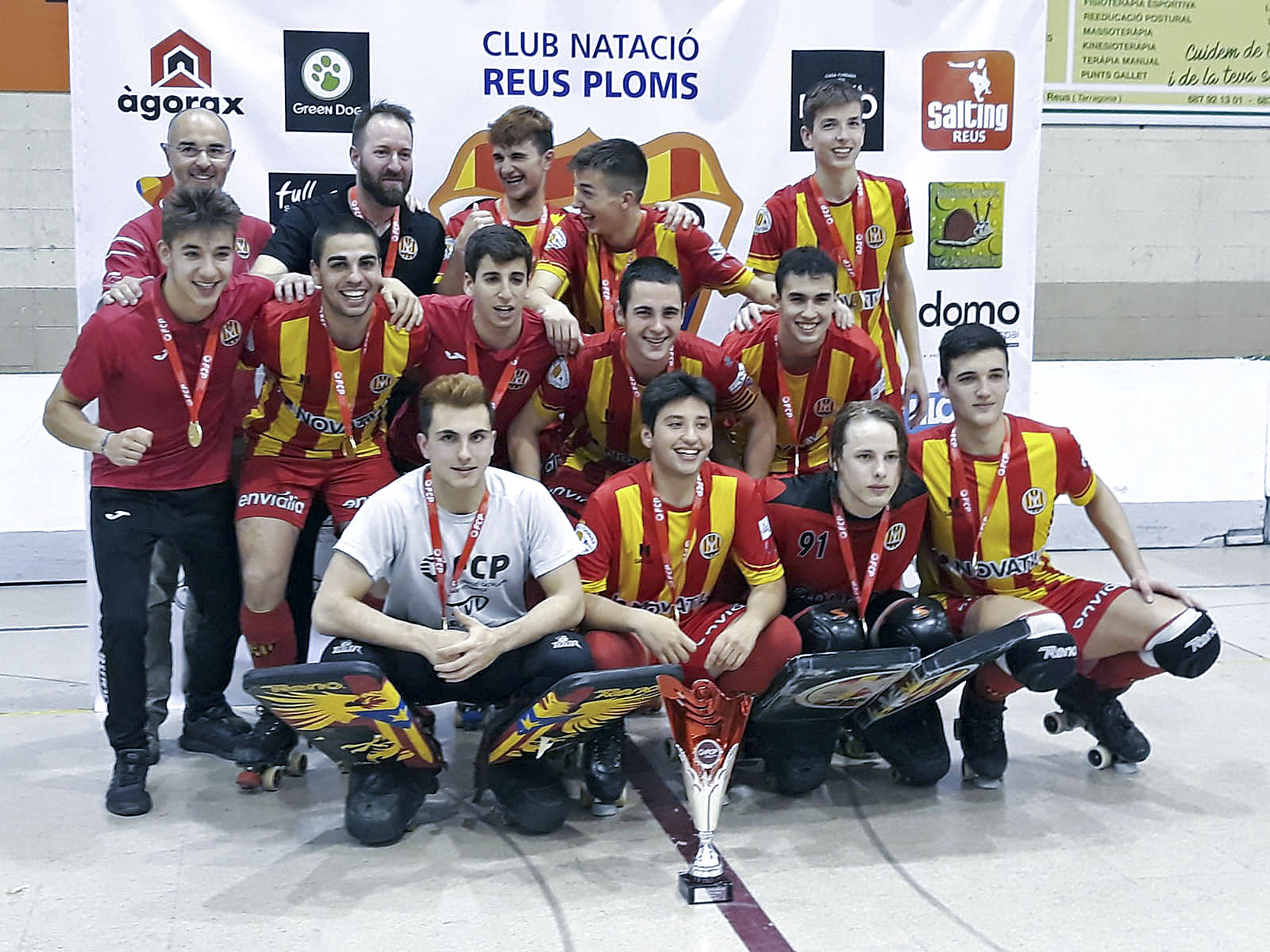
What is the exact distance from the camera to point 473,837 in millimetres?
3635

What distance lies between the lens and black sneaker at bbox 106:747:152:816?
12.6 feet

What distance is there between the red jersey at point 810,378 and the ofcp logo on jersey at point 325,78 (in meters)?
1.59

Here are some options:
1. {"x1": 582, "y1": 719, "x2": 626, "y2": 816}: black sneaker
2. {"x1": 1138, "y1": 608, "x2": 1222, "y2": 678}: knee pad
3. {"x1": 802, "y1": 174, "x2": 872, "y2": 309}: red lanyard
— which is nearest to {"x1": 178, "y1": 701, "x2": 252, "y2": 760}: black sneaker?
{"x1": 582, "y1": 719, "x2": 626, "y2": 816}: black sneaker

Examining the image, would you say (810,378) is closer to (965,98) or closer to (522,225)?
(522,225)

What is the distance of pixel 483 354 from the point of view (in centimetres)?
423

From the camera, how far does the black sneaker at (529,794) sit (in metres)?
3.62

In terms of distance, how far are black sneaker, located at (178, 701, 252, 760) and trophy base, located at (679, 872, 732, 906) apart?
1.66m

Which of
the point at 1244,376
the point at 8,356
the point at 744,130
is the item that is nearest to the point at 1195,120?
the point at 1244,376

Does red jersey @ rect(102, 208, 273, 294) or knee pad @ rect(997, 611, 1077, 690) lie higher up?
red jersey @ rect(102, 208, 273, 294)

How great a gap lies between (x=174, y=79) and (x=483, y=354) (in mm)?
1500

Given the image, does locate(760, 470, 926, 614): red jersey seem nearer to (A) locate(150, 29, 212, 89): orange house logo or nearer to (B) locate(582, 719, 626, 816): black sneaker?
(B) locate(582, 719, 626, 816): black sneaker

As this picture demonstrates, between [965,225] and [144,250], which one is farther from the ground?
[965,225]

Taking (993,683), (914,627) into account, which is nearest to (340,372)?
(914,627)

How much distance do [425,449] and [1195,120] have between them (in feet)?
19.3
